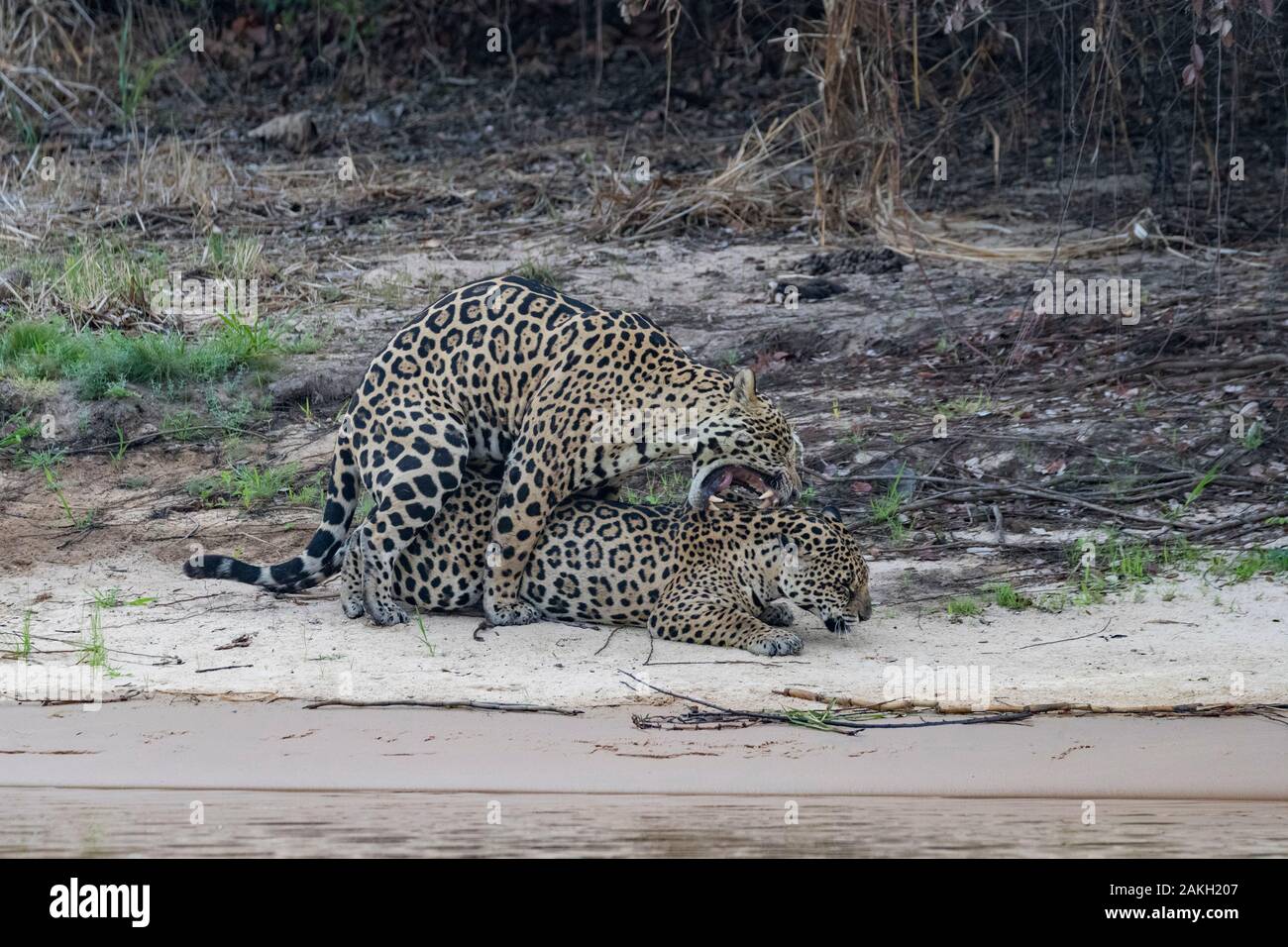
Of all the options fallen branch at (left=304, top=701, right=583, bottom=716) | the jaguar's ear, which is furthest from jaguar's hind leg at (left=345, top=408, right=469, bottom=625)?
the jaguar's ear

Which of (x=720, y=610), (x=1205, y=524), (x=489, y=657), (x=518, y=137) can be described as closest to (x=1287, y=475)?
(x=1205, y=524)

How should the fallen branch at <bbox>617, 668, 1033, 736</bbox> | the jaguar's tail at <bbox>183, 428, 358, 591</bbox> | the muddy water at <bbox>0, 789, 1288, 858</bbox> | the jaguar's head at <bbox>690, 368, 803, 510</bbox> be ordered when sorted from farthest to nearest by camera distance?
the jaguar's tail at <bbox>183, 428, 358, 591</bbox> < the jaguar's head at <bbox>690, 368, 803, 510</bbox> < the fallen branch at <bbox>617, 668, 1033, 736</bbox> < the muddy water at <bbox>0, 789, 1288, 858</bbox>

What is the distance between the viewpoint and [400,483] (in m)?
6.27

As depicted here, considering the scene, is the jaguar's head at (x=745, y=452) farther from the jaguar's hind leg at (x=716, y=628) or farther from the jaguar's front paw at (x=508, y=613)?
the jaguar's front paw at (x=508, y=613)

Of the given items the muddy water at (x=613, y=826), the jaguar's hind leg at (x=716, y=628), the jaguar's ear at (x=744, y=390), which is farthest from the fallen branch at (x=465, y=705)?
the jaguar's ear at (x=744, y=390)

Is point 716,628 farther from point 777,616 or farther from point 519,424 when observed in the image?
point 519,424

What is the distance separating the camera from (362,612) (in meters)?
6.52

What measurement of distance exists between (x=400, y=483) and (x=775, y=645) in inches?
58.3

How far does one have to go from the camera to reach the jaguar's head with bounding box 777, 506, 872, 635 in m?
6.15

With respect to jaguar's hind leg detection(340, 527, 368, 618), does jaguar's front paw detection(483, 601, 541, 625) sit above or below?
below

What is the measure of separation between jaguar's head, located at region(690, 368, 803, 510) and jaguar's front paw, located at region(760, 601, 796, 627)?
1.30 ft

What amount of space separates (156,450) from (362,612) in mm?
2495

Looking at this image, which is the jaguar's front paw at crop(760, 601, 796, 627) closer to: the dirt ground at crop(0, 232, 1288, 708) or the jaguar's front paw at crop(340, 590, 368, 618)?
the dirt ground at crop(0, 232, 1288, 708)

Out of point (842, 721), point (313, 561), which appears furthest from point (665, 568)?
point (313, 561)
